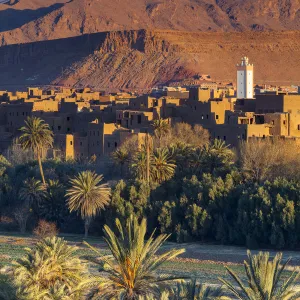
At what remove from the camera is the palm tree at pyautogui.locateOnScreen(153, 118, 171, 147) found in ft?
151

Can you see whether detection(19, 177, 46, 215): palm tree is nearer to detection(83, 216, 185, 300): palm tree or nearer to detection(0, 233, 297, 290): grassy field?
detection(0, 233, 297, 290): grassy field

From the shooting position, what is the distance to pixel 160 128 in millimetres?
46438

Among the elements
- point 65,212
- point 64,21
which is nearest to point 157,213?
point 65,212

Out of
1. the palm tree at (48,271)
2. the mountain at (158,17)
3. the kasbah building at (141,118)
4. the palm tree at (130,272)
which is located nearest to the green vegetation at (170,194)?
the kasbah building at (141,118)

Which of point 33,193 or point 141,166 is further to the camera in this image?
point 33,193

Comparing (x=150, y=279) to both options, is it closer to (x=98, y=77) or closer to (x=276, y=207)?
(x=276, y=207)

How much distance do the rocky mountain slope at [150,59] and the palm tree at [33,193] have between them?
71.5 meters

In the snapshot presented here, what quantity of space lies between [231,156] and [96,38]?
87.5 m

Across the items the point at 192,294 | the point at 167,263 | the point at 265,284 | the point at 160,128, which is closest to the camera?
the point at 265,284

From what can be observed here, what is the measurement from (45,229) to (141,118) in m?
12.7

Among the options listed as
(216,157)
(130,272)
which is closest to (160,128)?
(216,157)

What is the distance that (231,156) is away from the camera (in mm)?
40844

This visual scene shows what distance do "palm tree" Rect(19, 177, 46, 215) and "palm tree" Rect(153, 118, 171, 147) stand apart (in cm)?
592

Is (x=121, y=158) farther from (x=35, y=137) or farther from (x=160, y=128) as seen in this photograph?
(x=160, y=128)
